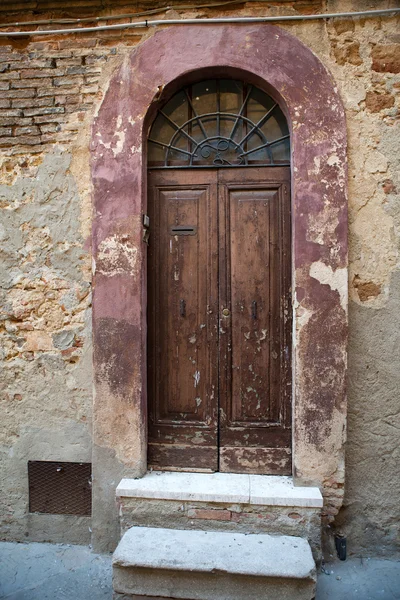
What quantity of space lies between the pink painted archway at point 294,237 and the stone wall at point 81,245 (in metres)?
0.12

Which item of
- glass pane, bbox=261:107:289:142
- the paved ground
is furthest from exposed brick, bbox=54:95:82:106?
the paved ground

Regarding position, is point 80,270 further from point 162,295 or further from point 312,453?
point 312,453

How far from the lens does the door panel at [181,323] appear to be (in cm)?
318

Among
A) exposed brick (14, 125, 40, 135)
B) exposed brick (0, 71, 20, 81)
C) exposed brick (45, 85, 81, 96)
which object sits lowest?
exposed brick (14, 125, 40, 135)

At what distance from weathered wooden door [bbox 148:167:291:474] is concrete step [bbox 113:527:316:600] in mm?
574

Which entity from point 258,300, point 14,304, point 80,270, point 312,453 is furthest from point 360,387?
point 14,304

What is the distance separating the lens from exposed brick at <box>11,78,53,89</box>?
3.17 m

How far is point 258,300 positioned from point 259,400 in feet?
2.35

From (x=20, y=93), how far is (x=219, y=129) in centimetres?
147

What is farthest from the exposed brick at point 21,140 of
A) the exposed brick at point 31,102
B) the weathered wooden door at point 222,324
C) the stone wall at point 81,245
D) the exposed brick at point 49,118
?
the weathered wooden door at point 222,324

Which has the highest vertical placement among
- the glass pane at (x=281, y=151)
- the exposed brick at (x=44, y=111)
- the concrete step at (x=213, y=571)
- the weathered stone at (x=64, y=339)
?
the exposed brick at (x=44, y=111)

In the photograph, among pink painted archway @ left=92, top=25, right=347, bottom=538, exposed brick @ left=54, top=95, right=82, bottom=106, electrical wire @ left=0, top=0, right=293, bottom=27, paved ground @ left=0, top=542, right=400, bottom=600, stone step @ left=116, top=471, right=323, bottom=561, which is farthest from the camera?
exposed brick @ left=54, top=95, right=82, bottom=106

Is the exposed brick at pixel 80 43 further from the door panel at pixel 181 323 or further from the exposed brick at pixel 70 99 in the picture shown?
the door panel at pixel 181 323

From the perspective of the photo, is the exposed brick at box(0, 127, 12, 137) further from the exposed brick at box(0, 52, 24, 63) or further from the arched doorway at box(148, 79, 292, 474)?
the arched doorway at box(148, 79, 292, 474)
